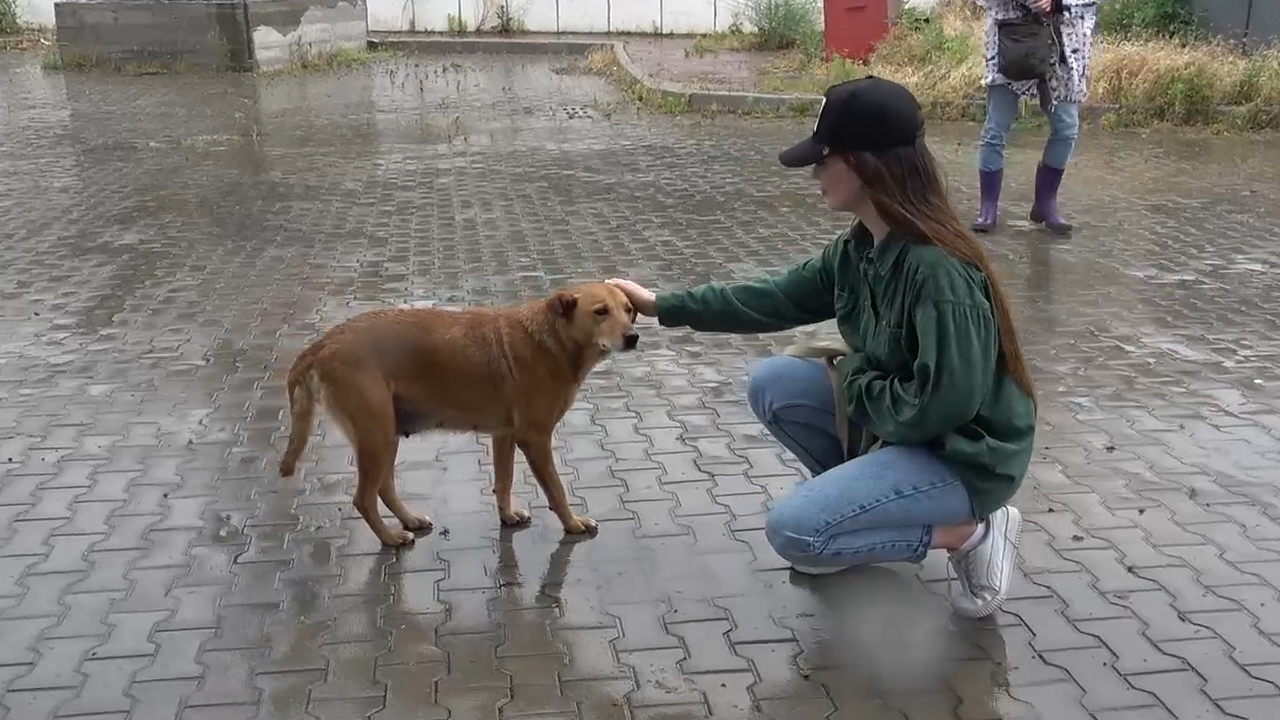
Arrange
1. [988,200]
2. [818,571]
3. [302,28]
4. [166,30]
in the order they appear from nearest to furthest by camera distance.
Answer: [818,571] → [988,200] → [166,30] → [302,28]

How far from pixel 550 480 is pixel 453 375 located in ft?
1.70

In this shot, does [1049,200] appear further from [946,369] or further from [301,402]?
[301,402]

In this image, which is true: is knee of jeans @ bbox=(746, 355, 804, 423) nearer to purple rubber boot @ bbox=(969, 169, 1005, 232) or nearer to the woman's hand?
the woman's hand

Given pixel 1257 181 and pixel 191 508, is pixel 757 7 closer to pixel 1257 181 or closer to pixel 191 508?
pixel 1257 181

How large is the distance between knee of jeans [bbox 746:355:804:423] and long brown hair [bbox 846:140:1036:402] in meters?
0.81

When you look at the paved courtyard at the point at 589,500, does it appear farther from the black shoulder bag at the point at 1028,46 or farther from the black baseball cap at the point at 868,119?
the black baseball cap at the point at 868,119

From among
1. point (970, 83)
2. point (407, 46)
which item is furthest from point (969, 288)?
point (407, 46)

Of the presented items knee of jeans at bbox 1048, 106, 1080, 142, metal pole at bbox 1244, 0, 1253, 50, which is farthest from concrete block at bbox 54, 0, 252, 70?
metal pole at bbox 1244, 0, 1253, 50

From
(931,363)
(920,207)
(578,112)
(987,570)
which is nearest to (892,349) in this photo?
(931,363)

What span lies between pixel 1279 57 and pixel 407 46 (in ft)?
48.1

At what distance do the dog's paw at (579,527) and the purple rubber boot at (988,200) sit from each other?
5.35 m

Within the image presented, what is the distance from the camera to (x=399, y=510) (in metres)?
4.50

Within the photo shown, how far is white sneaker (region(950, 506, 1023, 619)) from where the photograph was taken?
12.5ft

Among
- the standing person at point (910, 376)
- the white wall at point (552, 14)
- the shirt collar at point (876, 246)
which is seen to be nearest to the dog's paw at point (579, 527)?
the standing person at point (910, 376)
